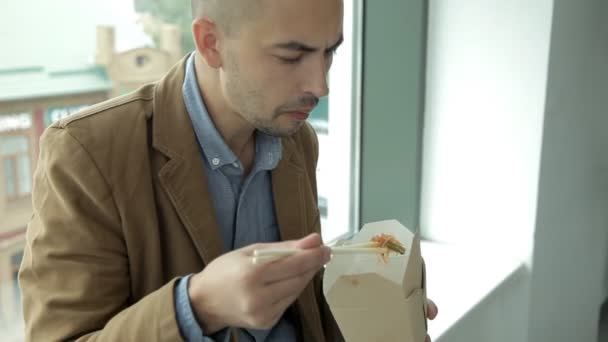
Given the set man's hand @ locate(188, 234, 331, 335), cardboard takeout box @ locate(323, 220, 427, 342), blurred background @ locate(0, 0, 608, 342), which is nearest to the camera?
man's hand @ locate(188, 234, 331, 335)

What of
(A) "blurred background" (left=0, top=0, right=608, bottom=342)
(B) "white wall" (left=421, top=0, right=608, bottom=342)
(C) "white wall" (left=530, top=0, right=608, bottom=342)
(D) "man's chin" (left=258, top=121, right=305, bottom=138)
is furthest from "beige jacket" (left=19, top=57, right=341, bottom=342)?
(C) "white wall" (left=530, top=0, right=608, bottom=342)

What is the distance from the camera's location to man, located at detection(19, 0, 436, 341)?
797 mm

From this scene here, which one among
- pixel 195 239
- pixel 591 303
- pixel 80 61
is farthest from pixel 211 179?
pixel 591 303

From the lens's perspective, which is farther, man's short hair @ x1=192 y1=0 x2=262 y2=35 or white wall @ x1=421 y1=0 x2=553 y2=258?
white wall @ x1=421 y1=0 x2=553 y2=258

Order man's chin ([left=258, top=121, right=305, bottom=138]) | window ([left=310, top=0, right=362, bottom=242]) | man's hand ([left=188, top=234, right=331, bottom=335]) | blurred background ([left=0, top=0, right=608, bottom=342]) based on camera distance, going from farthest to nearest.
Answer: window ([left=310, top=0, right=362, bottom=242]) < blurred background ([left=0, top=0, right=608, bottom=342]) < man's chin ([left=258, top=121, right=305, bottom=138]) < man's hand ([left=188, top=234, right=331, bottom=335])

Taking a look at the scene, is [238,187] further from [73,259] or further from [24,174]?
[24,174]

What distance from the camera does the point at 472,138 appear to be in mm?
1853

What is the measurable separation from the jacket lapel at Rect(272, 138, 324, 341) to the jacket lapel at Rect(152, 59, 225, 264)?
17 cm

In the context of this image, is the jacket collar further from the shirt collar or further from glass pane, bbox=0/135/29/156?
glass pane, bbox=0/135/29/156

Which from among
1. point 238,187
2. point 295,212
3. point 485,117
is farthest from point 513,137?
point 238,187

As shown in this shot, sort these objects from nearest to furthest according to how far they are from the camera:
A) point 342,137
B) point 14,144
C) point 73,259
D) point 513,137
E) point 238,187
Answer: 1. point 73,259
2. point 238,187
3. point 14,144
4. point 513,137
5. point 342,137

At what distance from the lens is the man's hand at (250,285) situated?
2.46 feet

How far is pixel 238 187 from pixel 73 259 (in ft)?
1.08

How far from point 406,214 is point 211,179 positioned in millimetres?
1067
